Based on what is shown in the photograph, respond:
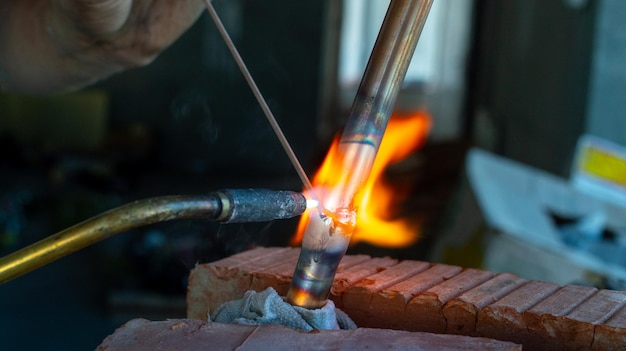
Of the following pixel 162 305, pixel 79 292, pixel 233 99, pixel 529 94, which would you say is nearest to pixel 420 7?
pixel 162 305

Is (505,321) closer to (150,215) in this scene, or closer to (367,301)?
(367,301)

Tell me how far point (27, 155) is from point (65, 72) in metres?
6.52

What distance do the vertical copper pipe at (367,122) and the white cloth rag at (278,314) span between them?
0.38 feet

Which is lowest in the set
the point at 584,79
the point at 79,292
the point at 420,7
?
the point at 79,292

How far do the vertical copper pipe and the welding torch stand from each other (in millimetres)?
136

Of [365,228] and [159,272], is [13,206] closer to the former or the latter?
[159,272]

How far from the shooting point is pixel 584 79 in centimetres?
596

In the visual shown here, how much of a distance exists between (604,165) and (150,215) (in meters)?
3.95

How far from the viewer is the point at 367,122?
150cm

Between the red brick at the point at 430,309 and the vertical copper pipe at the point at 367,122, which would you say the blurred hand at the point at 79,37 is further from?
the red brick at the point at 430,309

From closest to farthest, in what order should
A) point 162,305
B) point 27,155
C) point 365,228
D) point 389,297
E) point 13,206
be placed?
point 389,297 → point 365,228 → point 162,305 → point 13,206 → point 27,155

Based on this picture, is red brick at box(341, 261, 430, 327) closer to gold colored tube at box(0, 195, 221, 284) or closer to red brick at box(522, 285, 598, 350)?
red brick at box(522, 285, 598, 350)

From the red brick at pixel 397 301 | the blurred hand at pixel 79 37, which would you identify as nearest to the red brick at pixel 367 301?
the red brick at pixel 397 301

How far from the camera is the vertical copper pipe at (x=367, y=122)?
58.9 inches
